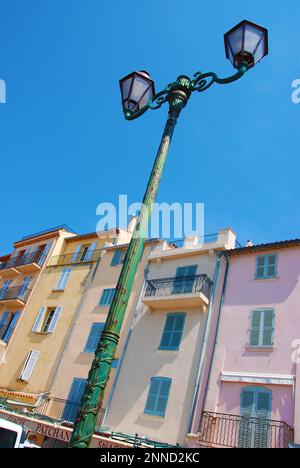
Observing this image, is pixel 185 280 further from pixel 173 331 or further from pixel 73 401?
pixel 73 401

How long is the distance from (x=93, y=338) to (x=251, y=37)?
17.9 m

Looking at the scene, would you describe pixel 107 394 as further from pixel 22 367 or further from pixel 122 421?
pixel 22 367

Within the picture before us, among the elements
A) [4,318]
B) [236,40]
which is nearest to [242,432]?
[236,40]

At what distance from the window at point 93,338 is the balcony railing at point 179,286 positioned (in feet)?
11.9

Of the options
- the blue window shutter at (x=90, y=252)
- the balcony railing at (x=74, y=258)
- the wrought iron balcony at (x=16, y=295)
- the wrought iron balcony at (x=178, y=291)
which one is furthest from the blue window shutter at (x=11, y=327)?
the wrought iron balcony at (x=178, y=291)

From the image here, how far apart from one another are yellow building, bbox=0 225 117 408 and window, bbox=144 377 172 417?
22.1 feet

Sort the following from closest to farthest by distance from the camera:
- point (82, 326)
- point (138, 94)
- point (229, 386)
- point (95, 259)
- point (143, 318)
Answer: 1. point (138, 94)
2. point (229, 386)
3. point (143, 318)
4. point (82, 326)
5. point (95, 259)

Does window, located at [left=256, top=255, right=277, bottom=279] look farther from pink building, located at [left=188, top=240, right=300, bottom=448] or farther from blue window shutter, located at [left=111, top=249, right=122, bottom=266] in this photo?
blue window shutter, located at [left=111, top=249, right=122, bottom=266]

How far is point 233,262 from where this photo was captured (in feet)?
58.6

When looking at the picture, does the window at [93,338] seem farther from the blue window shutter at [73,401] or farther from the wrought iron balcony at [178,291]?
the wrought iron balcony at [178,291]

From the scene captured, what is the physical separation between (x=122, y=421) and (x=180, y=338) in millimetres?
4313

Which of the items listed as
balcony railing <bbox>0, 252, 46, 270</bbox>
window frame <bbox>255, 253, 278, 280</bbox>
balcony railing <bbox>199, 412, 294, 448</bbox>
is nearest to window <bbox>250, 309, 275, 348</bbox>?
window frame <bbox>255, 253, 278, 280</bbox>

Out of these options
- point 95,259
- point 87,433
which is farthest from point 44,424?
A: point 87,433

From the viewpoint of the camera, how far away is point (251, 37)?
488 cm
